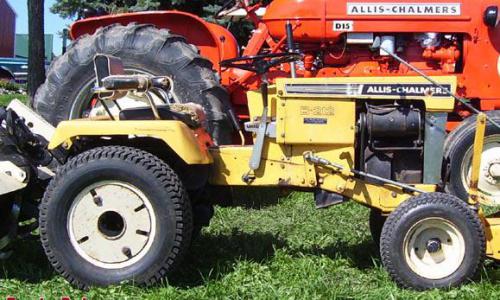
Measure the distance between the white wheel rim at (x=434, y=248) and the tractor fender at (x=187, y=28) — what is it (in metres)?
3.53

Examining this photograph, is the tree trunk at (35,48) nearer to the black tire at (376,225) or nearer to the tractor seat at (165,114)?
the tractor seat at (165,114)

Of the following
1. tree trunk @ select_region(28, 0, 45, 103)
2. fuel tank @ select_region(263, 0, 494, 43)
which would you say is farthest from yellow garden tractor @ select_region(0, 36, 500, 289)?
tree trunk @ select_region(28, 0, 45, 103)

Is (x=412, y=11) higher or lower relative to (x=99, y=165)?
higher

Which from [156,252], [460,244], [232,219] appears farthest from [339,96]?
[232,219]

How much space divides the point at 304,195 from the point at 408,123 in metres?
2.62

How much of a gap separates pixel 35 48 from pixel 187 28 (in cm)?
704

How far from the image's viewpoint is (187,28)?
7402 millimetres

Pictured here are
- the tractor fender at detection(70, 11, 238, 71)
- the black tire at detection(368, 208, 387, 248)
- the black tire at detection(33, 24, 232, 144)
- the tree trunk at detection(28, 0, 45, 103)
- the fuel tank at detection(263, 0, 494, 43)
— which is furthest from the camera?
the tree trunk at detection(28, 0, 45, 103)

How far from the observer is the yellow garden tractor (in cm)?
422

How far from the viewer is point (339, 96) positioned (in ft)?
Answer: 14.9

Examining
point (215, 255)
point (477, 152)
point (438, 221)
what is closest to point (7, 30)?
point (215, 255)

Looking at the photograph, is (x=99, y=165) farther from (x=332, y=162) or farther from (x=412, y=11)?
(x=412, y=11)

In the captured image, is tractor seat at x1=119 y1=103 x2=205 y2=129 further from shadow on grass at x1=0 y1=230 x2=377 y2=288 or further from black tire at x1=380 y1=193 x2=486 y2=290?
black tire at x1=380 y1=193 x2=486 y2=290

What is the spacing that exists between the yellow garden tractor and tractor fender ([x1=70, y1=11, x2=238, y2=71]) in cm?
247
